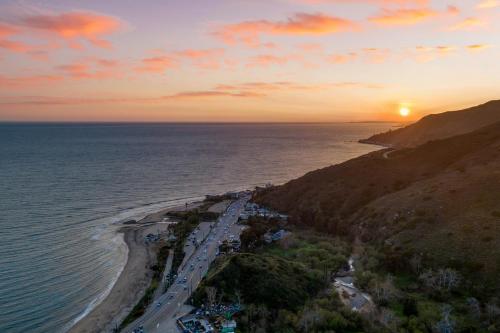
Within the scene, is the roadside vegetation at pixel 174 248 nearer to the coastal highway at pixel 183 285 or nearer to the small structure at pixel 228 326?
the coastal highway at pixel 183 285

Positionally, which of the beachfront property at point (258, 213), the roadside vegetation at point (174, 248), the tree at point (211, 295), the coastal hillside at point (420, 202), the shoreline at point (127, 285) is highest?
the coastal hillside at point (420, 202)

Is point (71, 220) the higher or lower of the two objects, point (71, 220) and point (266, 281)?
the lower

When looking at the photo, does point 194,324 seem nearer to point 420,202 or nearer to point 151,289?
point 151,289

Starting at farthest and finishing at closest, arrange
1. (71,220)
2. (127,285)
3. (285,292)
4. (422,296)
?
(71,220) < (127,285) < (422,296) < (285,292)

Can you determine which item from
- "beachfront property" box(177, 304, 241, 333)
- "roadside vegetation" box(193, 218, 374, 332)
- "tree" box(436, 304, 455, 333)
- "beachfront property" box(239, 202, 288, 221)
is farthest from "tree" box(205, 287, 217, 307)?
"beachfront property" box(239, 202, 288, 221)

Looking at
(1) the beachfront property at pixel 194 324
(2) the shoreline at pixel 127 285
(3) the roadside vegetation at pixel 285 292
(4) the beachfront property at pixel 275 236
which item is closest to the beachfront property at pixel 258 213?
(4) the beachfront property at pixel 275 236

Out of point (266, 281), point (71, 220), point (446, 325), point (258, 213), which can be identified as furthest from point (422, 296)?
point (71, 220)
